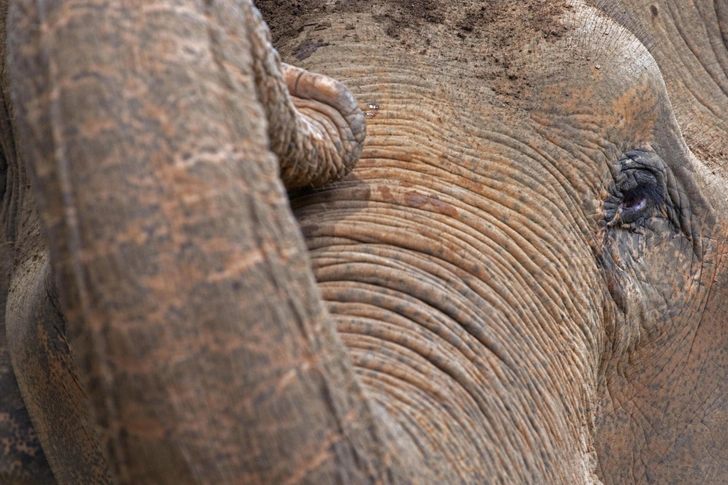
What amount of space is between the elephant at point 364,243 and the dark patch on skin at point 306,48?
1.3 inches

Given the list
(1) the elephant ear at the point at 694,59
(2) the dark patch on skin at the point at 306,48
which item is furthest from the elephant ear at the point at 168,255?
(1) the elephant ear at the point at 694,59

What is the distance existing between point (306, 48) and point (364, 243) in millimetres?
622

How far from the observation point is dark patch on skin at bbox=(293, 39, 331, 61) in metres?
1.96

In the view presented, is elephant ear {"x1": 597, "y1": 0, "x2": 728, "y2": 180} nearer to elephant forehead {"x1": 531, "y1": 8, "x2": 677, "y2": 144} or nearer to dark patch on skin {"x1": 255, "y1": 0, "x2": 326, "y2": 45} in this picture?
elephant forehead {"x1": 531, "y1": 8, "x2": 677, "y2": 144}

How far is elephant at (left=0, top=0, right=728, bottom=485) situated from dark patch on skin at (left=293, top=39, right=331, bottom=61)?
0.11ft

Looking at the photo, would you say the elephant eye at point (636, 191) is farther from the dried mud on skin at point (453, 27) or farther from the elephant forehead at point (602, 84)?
the dried mud on skin at point (453, 27)

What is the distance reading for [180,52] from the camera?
2.77 feet

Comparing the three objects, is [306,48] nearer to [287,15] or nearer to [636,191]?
[287,15]

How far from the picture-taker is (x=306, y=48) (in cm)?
198

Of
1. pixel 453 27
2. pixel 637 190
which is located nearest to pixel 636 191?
pixel 637 190

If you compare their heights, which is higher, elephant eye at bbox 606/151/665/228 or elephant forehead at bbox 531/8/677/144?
elephant forehead at bbox 531/8/677/144

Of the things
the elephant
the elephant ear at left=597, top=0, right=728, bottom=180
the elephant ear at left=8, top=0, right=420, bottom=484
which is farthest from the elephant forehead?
the elephant ear at left=8, top=0, right=420, bottom=484

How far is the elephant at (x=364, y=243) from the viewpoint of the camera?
31.6 inches

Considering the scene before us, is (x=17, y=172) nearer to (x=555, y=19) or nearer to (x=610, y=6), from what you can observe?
(x=555, y=19)
